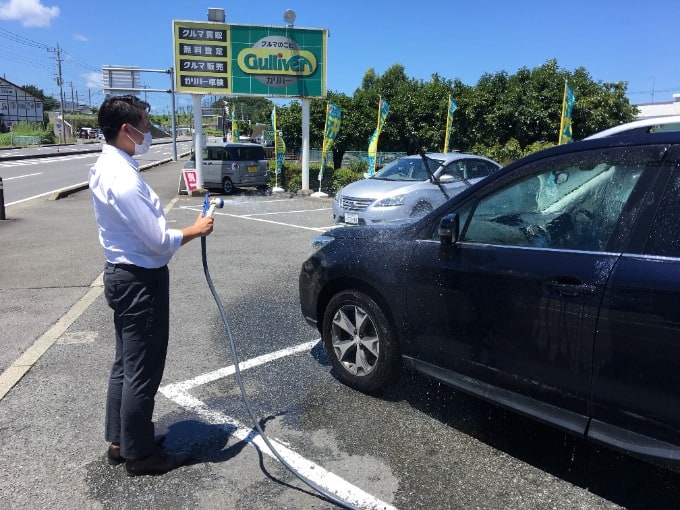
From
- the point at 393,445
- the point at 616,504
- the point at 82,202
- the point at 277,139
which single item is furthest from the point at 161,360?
the point at 277,139

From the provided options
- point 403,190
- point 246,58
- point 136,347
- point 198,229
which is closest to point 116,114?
point 198,229

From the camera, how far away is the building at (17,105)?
8881cm

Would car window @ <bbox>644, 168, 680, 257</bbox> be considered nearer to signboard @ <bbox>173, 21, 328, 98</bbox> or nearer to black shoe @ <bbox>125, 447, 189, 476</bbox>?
black shoe @ <bbox>125, 447, 189, 476</bbox>

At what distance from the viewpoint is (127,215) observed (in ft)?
8.29

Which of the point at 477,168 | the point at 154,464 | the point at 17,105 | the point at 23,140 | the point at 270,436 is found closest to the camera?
the point at 154,464

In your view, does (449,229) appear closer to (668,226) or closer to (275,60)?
(668,226)

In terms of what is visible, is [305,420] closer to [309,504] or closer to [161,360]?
[309,504]

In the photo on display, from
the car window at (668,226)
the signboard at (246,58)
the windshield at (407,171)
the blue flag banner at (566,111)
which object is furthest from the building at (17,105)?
the car window at (668,226)

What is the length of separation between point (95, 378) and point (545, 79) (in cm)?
3010

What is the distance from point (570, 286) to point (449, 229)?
0.75 m

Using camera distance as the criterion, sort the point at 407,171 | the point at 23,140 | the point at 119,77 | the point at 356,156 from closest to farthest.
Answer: the point at 407,171 < the point at 119,77 < the point at 356,156 < the point at 23,140

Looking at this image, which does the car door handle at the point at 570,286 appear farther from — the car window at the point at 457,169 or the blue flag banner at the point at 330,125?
the blue flag banner at the point at 330,125

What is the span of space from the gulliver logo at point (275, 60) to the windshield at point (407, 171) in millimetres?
8408

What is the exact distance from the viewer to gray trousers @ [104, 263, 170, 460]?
2674 millimetres
